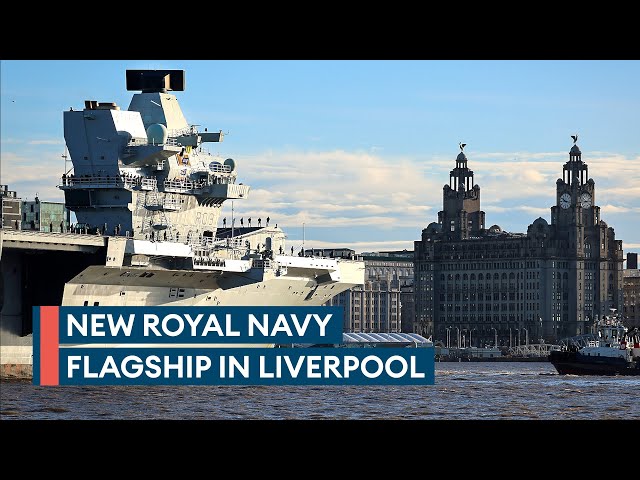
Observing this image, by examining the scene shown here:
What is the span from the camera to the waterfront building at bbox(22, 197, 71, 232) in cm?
6347

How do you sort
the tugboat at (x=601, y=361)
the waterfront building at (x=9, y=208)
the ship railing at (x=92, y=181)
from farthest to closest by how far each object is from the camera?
the tugboat at (x=601, y=361)
the ship railing at (x=92, y=181)
the waterfront building at (x=9, y=208)

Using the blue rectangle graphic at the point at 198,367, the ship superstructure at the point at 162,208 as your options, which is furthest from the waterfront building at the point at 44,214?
the blue rectangle graphic at the point at 198,367

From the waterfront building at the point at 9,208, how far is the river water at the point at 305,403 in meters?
7.86

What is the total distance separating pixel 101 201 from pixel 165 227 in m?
3.64

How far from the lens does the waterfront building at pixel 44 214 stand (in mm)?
63469

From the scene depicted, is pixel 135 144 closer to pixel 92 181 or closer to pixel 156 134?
pixel 156 134

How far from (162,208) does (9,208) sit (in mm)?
7128

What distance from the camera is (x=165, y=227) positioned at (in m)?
62.2

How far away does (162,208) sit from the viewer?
63250mm

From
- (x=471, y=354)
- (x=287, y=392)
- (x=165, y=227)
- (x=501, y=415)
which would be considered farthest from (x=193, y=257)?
(x=471, y=354)

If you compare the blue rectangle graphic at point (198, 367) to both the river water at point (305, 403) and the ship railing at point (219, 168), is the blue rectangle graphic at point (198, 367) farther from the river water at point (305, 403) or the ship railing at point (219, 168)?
the ship railing at point (219, 168)

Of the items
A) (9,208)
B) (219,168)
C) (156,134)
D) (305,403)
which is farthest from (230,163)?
(305,403)

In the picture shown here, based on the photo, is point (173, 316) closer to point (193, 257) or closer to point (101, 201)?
point (193, 257)

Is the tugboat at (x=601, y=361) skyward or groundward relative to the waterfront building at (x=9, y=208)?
groundward
